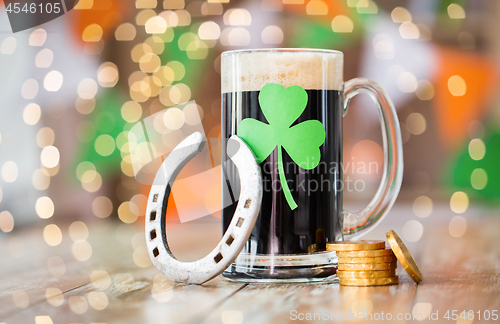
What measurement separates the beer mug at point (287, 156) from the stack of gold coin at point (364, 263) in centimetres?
4

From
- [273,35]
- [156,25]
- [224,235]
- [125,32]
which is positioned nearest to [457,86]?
[273,35]

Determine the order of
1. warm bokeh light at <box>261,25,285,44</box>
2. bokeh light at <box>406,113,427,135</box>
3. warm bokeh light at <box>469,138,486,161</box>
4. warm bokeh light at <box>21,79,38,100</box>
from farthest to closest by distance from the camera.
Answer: warm bokeh light at <box>469,138,486,161</box> → bokeh light at <box>406,113,427,135</box> → warm bokeh light at <box>261,25,285,44</box> → warm bokeh light at <box>21,79,38,100</box>

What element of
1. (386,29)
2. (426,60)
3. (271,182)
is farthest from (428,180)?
(271,182)

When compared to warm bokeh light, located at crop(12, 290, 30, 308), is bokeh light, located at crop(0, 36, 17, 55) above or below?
above

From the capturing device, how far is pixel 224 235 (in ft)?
2.35

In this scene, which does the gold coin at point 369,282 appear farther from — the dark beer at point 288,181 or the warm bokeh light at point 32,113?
the warm bokeh light at point 32,113

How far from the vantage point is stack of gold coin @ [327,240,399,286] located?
690 mm

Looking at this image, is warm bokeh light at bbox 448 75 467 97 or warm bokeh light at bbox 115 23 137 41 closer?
warm bokeh light at bbox 115 23 137 41

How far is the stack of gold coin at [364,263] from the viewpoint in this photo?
690mm

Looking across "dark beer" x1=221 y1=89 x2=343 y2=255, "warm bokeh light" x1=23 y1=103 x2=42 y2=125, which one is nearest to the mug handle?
"dark beer" x1=221 y1=89 x2=343 y2=255

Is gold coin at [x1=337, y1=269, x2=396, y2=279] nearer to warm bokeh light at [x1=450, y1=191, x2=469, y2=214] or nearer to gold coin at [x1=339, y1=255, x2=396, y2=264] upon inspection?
gold coin at [x1=339, y1=255, x2=396, y2=264]

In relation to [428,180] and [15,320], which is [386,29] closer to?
[428,180]

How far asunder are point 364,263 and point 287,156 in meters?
0.18

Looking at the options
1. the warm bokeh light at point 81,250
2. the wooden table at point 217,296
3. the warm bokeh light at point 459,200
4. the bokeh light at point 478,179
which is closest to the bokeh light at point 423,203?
the warm bokeh light at point 459,200
